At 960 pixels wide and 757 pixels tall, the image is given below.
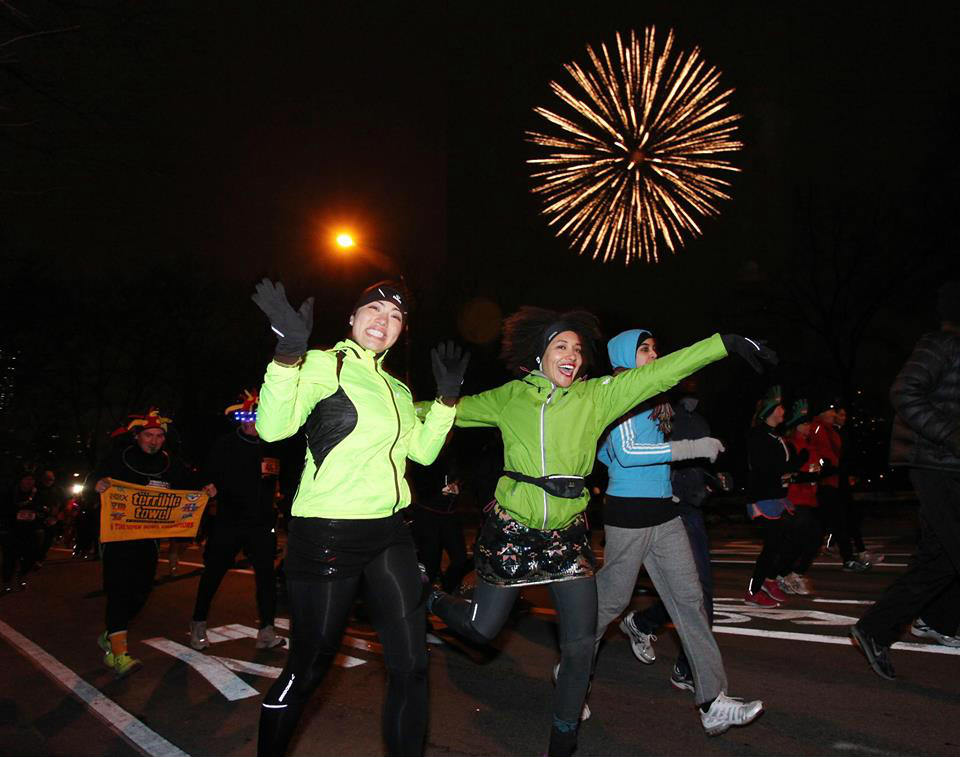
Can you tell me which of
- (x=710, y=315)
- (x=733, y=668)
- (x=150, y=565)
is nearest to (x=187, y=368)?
(x=710, y=315)

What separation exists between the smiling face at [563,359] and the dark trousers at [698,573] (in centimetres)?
138

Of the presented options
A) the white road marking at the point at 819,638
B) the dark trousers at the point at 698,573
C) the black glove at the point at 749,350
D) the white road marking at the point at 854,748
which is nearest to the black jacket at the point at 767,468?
the white road marking at the point at 819,638

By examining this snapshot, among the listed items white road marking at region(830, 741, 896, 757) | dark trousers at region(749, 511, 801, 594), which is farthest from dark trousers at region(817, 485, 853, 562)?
white road marking at region(830, 741, 896, 757)

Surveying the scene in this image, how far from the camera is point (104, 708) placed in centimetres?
510

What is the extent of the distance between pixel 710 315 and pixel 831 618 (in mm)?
23460

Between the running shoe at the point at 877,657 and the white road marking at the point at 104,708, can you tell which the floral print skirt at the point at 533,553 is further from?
the running shoe at the point at 877,657

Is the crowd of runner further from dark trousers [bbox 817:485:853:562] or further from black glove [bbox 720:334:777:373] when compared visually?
dark trousers [bbox 817:485:853:562]

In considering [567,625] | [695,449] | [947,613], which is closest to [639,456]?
[695,449]

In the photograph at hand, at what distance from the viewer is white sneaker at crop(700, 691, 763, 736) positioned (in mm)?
3889

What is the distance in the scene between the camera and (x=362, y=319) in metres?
3.67

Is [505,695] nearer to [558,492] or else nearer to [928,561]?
[558,492]

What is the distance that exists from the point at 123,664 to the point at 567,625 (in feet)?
12.4

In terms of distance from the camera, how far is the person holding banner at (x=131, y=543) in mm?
6055

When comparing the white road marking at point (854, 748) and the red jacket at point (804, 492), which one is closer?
the white road marking at point (854, 748)
